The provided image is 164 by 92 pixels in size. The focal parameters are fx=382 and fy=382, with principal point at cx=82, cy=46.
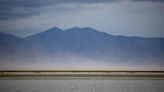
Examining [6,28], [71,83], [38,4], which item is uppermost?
[38,4]

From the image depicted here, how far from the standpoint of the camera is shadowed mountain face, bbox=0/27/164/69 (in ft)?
19.1

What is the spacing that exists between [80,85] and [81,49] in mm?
596

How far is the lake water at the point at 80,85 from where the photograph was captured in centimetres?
542

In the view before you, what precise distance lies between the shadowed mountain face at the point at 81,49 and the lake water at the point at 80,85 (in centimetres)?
28

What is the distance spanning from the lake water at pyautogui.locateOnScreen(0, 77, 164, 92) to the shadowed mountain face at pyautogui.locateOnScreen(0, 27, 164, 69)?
0.28 metres

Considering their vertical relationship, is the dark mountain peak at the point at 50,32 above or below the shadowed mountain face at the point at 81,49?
above

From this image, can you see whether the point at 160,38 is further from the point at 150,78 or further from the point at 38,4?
the point at 38,4

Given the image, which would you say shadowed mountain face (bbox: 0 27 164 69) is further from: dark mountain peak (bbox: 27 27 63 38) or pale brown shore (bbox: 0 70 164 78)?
pale brown shore (bbox: 0 70 164 78)

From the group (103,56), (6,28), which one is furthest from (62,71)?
(6,28)

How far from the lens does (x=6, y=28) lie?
587 centimetres

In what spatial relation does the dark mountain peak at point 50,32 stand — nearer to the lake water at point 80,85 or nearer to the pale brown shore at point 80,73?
Result: the pale brown shore at point 80,73

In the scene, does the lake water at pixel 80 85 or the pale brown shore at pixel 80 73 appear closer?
the lake water at pixel 80 85

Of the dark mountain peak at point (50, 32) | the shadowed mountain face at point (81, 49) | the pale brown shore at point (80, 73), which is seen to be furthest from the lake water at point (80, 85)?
the dark mountain peak at point (50, 32)

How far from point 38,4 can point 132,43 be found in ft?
5.14
